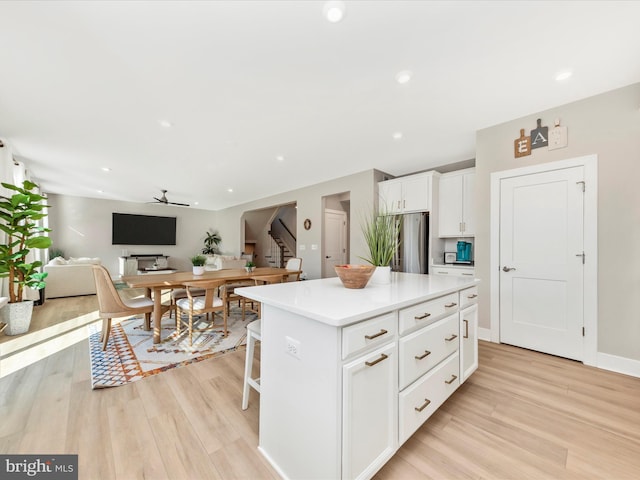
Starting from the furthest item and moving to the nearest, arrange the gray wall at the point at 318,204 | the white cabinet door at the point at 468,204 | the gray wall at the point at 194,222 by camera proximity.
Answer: the gray wall at the point at 194,222 → the gray wall at the point at 318,204 → the white cabinet door at the point at 468,204

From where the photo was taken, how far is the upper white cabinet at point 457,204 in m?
3.79

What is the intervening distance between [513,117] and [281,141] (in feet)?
9.11

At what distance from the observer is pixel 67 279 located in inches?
215

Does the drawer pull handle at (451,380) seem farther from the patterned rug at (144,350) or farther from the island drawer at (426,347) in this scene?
the patterned rug at (144,350)

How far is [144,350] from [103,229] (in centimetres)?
748

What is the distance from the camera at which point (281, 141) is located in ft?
11.6

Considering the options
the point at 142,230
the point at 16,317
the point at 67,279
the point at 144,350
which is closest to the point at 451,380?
the point at 144,350

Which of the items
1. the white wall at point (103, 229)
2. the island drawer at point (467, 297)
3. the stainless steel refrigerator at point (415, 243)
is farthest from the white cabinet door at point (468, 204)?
the white wall at point (103, 229)

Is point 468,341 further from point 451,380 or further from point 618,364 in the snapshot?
point 618,364

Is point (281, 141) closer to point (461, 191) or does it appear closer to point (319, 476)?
point (461, 191)

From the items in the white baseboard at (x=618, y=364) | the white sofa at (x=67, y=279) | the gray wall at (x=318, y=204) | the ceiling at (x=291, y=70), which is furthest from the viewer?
the white sofa at (x=67, y=279)

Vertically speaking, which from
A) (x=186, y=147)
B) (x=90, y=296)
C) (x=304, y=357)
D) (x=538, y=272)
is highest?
(x=186, y=147)

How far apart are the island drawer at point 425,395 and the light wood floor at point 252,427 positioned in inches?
6.2

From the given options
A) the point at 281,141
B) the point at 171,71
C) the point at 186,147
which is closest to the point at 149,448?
the point at 171,71
